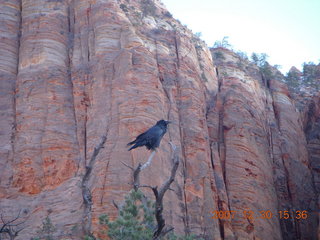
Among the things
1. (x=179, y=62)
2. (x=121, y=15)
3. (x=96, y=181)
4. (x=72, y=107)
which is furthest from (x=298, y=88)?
(x=96, y=181)

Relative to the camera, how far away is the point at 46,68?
26703 mm

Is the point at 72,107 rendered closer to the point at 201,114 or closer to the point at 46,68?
the point at 46,68

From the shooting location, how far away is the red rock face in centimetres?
2191

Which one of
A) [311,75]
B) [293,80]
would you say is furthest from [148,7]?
[311,75]

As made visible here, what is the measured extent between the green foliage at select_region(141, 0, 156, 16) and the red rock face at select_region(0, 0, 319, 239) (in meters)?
0.91

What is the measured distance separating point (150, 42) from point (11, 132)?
32.3ft

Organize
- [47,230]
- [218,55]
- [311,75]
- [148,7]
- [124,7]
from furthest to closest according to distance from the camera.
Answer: [311,75]
[218,55]
[148,7]
[124,7]
[47,230]

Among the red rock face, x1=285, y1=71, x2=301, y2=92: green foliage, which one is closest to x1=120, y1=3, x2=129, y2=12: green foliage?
the red rock face

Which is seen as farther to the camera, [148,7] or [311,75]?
[311,75]

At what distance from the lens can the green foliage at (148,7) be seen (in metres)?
34.4
